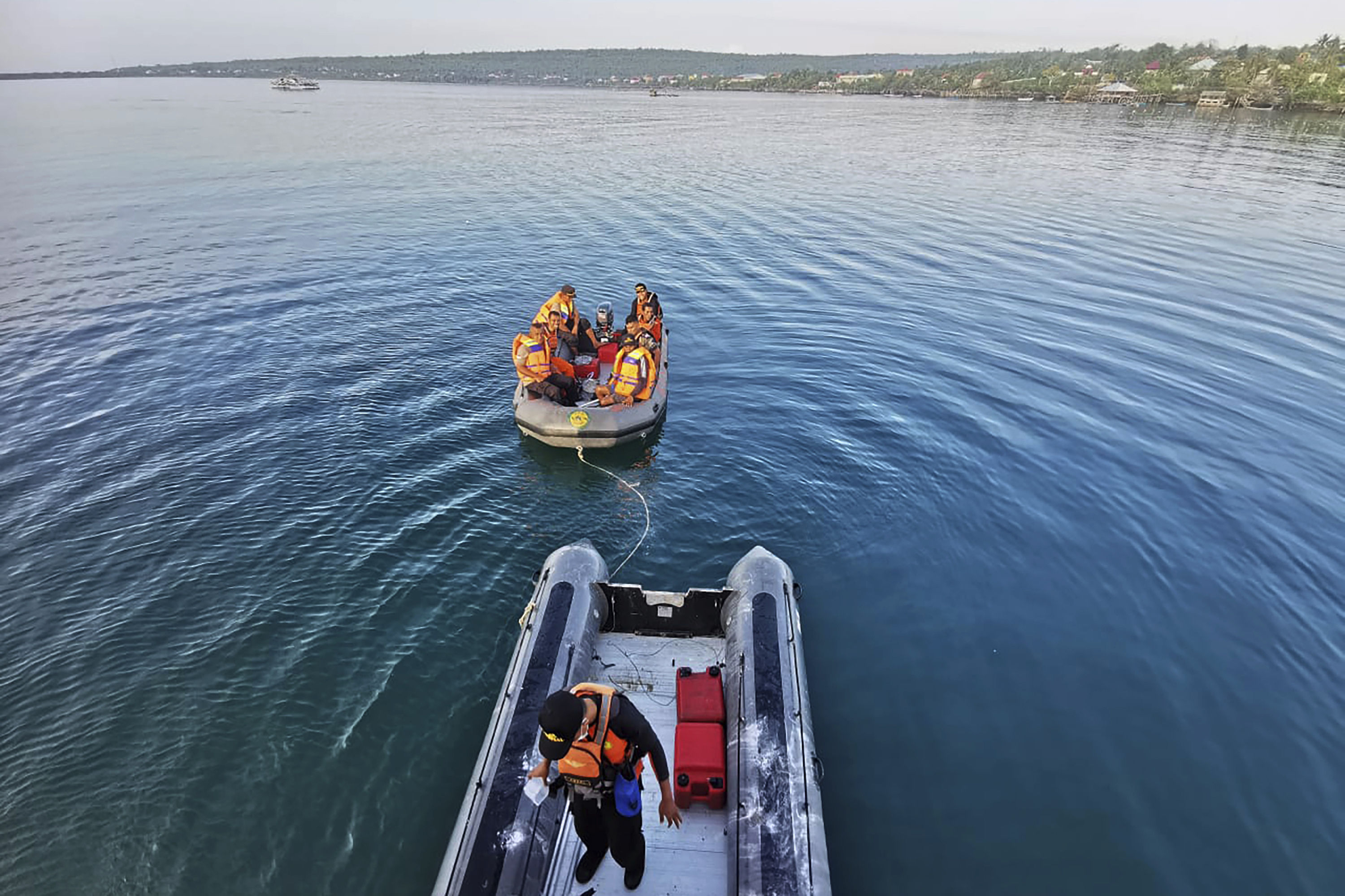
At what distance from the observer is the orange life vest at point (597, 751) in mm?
4508

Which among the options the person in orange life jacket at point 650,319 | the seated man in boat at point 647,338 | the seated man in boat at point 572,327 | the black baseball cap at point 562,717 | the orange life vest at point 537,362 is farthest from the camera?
the person in orange life jacket at point 650,319

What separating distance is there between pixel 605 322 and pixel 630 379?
108 inches

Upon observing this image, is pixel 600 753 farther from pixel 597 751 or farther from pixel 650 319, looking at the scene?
pixel 650 319

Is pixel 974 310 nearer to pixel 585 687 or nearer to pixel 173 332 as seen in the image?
pixel 585 687

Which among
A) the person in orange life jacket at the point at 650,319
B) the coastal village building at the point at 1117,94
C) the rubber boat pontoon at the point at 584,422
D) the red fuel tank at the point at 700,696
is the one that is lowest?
the coastal village building at the point at 1117,94

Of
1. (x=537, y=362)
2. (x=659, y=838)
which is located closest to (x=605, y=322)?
(x=537, y=362)

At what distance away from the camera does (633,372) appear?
1266 cm

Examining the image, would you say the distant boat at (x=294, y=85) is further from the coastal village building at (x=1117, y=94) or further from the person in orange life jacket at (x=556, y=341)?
the person in orange life jacket at (x=556, y=341)

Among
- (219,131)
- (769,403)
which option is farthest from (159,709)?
(219,131)

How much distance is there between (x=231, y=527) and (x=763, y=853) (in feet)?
30.5

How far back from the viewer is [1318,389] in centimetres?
1551

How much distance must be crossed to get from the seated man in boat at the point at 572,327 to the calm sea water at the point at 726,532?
1903 mm

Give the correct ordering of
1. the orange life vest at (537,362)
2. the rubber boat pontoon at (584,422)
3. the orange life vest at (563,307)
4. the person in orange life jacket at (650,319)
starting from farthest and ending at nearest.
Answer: the person in orange life jacket at (650,319) < the orange life vest at (563,307) < the orange life vest at (537,362) < the rubber boat pontoon at (584,422)

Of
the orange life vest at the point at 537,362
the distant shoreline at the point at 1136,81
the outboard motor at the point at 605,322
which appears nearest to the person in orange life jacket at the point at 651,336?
the outboard motor at the point at 605,322
